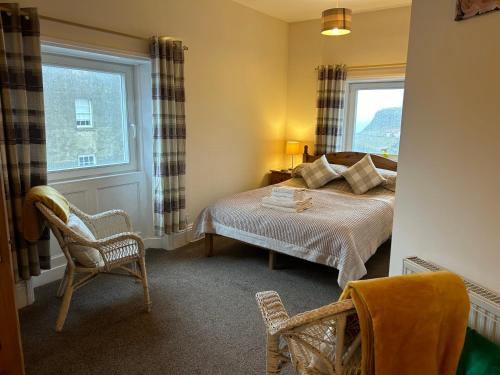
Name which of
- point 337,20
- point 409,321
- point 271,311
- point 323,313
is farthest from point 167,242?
point 409,321

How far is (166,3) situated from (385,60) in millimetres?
2771

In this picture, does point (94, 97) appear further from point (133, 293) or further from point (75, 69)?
point (133, 293)

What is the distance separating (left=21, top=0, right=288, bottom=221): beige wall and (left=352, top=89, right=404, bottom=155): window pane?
116 cm

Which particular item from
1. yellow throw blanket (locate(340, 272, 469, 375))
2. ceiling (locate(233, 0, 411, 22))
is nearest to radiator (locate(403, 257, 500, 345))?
yellow throw blanket (locate(340, 272, 469, 375))

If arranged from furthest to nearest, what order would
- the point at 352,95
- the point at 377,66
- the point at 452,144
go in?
the point at 352,95
the point at 377,66
the point at 452,144

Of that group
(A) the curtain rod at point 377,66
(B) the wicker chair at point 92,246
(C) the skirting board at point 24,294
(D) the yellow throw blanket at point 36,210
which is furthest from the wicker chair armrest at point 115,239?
(A) the curtain rod at point 377,66

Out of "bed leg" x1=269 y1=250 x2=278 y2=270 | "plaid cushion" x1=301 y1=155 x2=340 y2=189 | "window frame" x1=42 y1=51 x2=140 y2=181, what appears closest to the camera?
"window frame" x1=42 y1=51 x2=140 y2=181

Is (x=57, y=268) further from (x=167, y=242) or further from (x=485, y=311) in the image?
(x=485, y=311)

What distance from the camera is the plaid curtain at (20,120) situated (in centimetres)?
248

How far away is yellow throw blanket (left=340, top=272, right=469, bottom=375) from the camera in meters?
1.22

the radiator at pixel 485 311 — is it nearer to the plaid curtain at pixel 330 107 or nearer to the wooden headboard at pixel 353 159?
the wooden headboard at pixel 353 159

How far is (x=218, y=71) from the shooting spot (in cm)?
440

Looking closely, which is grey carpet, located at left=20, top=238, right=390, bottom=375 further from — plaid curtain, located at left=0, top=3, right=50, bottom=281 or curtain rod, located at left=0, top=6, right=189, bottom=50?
curtain rod, located at left=0, top=6, right=189, bottom=50

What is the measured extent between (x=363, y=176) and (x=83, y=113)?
306 cm
